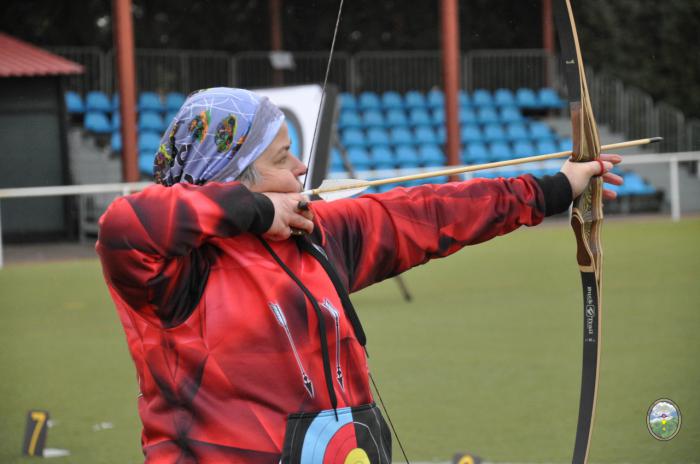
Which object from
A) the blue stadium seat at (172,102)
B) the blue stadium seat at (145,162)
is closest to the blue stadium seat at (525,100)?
the blue stadium seat at (172,102)

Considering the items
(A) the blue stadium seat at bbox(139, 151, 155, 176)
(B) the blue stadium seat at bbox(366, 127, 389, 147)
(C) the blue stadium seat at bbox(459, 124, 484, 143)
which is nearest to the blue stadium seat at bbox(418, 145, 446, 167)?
(C) the blue stadium seat at bbox(459, 124, 484, 143)

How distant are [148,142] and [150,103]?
2.90ft

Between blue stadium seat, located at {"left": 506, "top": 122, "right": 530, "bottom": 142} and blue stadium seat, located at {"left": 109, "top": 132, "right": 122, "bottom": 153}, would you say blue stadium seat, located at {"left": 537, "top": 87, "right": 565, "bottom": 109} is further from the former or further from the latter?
blue stadium seat, located at {"left": 109, "top": 132, "right": 122, "bottom": 153}

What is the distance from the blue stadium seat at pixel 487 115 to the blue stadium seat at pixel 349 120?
1573mm

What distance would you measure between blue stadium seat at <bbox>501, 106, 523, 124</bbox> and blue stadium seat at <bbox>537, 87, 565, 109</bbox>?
1.06 ft

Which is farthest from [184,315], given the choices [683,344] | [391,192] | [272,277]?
[683,344]

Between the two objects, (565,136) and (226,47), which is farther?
(226,47)

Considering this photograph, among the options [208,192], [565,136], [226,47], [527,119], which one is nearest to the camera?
[208,192]

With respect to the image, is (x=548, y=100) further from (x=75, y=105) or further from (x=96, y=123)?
(x=75, y=105)

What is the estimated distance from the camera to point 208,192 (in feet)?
5.13

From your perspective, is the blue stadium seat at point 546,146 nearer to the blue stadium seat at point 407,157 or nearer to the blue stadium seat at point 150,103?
the blue stadium seat at point 407,157

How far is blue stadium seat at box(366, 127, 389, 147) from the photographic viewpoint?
1444 centimetres

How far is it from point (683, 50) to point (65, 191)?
6039 mm

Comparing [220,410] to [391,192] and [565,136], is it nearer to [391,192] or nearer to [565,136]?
[391,192]
